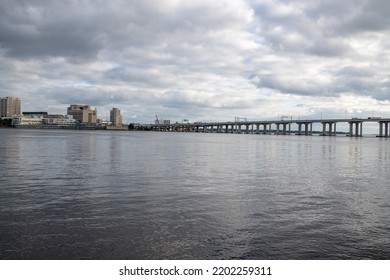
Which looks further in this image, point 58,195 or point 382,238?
point 58,195

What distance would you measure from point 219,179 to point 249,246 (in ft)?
49.7

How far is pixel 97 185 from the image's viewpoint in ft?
74.5

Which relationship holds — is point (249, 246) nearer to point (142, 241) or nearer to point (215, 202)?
point (142, 241)

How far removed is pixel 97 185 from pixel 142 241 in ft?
38.3

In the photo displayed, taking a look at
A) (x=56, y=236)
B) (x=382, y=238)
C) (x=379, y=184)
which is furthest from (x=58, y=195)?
(x=379, y=184)

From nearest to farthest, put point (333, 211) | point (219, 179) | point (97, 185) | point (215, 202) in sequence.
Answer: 1. point (333, 211)
2. point (215, 202)
3. point (97, 185)
4. point (219, 179)

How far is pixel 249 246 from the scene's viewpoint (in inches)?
456

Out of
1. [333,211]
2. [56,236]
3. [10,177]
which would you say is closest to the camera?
[56,236]

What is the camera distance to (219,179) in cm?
2675

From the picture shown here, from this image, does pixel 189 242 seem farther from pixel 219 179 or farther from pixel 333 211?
pixel 219 179
